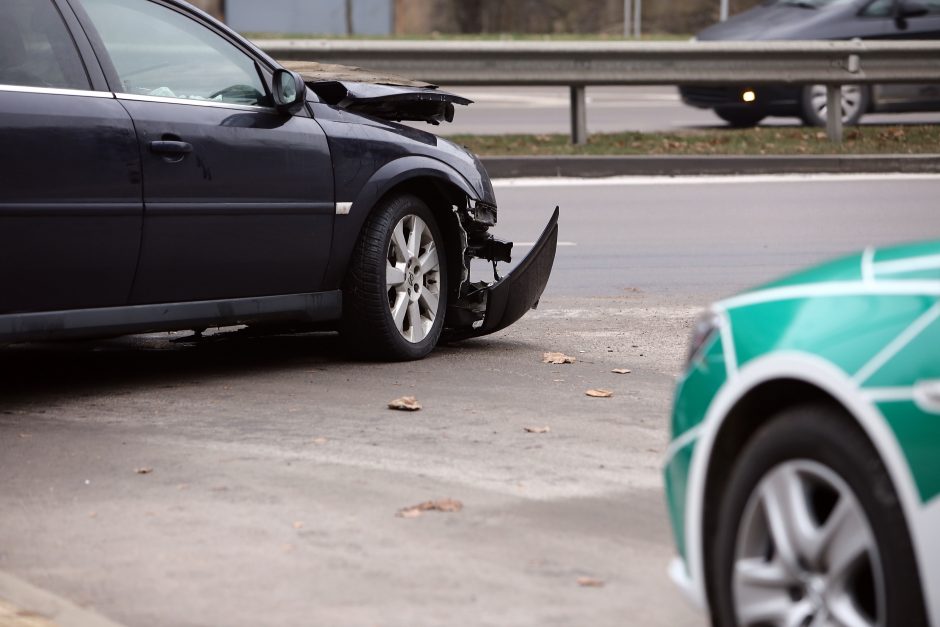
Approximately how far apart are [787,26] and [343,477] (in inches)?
623

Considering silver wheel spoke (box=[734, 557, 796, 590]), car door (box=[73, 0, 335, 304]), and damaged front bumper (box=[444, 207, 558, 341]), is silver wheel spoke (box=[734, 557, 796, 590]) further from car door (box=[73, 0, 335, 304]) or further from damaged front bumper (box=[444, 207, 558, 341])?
damaged front bumper (box=[444, 207, 558, 341])

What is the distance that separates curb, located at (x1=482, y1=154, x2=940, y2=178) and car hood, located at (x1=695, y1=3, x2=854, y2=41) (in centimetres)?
370

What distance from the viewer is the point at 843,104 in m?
19.5

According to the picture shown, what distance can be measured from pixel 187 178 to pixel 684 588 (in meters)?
3.58

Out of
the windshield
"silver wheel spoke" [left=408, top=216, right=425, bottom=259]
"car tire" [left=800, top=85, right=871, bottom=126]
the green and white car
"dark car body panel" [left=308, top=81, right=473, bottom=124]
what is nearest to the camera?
the green and white car

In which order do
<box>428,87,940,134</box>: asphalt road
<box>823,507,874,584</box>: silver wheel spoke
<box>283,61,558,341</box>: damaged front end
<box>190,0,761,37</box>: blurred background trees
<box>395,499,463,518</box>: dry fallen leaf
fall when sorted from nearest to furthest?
<box>823,507,874,584</box>: silver wheel spoke, <box>395,499,463,518</box>: dry fallen leaf, <box>283,61,558,341</box>: damaged front end, <box>428,87,940,134</box>: asphalt road, <box>190,0,761,37</box>: blurred background trees

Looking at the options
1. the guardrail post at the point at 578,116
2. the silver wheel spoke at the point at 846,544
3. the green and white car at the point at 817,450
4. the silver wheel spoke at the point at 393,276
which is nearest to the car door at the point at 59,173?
the silver wheel spoke at the point at 393,276

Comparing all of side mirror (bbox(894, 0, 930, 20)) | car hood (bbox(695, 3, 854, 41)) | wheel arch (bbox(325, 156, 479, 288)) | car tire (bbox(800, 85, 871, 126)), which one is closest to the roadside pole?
car hood (bbox(695, 3, 854, 41))

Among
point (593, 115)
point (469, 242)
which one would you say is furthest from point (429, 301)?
point (593, 115)

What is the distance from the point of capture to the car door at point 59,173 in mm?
5949

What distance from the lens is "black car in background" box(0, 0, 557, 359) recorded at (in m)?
6.09

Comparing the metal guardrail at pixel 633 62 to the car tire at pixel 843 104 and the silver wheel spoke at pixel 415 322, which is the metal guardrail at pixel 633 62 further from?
the silver wheel spoke at pixel 415 322

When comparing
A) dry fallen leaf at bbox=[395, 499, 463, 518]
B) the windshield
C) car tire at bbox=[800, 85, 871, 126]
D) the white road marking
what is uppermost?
the windshield

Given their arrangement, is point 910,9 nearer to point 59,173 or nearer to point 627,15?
point 59,173
